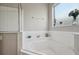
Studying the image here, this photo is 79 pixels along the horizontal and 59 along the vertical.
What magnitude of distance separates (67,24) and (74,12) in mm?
263

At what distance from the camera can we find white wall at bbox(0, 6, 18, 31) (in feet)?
6.82

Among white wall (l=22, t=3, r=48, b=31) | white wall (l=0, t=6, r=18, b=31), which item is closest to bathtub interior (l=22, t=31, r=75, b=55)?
white wall (l=22, t=3, r=48, b=31)

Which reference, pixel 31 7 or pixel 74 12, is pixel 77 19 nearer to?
pixel 74 12

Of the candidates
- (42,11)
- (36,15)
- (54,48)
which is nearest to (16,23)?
(36,15)

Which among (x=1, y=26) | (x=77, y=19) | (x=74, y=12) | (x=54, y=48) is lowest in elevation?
(x=54, y=48)

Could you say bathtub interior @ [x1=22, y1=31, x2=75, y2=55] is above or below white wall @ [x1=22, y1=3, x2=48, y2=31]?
below

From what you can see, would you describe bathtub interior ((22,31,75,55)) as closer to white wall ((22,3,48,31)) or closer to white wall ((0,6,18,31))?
white wall ((22,3,48,31))

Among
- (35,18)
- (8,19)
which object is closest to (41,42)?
(35,18)

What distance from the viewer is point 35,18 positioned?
85.0 inches

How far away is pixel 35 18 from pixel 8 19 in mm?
522

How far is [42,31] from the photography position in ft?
7.26

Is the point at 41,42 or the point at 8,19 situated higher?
the point at 8,19

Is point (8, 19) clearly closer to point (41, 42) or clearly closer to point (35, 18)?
point (35, 18)

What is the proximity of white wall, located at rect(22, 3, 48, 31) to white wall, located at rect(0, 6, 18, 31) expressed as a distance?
0.64 ft
